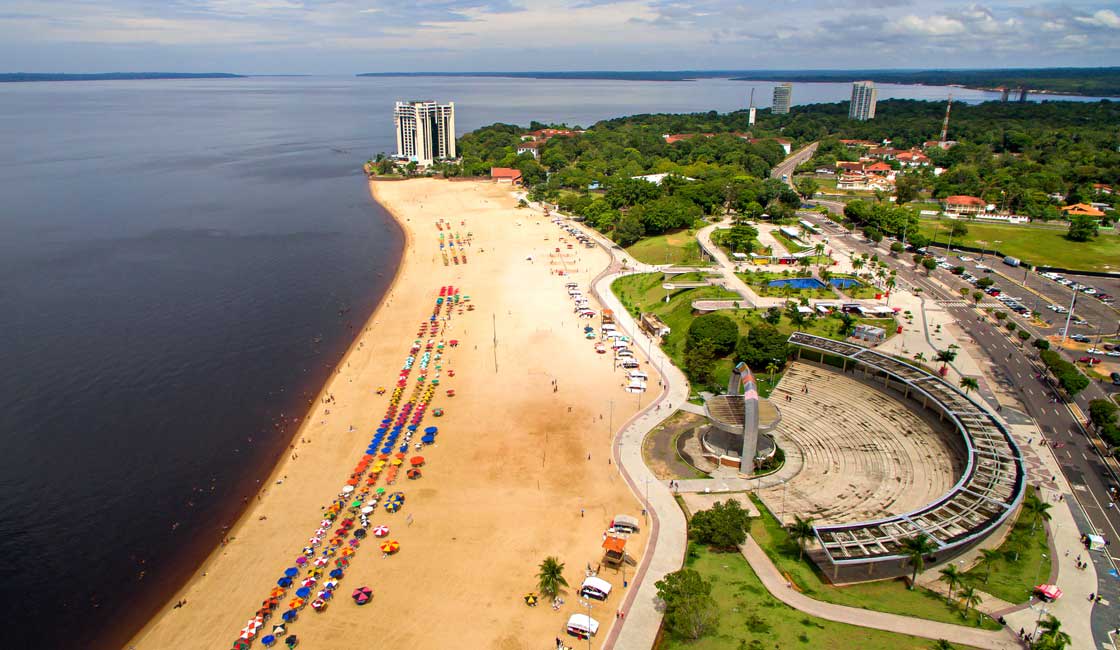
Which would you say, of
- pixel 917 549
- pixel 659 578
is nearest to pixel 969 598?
pixel 917 549

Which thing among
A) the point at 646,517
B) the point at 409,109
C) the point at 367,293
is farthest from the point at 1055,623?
the point at 409,109

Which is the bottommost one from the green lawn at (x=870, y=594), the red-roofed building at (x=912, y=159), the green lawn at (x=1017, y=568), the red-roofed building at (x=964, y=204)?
the green lawn at (x=870, y=594)

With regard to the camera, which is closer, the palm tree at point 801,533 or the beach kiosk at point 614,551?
the palm tree at point 801,533

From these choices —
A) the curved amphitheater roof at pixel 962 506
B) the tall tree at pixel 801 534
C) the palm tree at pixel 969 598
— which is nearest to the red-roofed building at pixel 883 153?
the curved amphitheater roof at pixel 962 506

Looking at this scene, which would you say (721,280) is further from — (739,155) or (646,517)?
(739,155)

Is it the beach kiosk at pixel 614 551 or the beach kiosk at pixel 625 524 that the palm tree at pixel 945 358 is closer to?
the beach kiosk at pixel 625 524

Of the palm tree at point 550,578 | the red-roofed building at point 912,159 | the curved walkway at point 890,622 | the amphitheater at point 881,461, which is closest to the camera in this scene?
the curved walkway at point 890,622

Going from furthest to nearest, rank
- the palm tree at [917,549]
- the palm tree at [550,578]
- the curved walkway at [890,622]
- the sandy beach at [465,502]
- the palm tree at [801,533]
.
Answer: the palm tree at [801,533] < the palm tree at [550,578] < the sandy beach at [465,502] < the palm tree at [917,549] < the curved walkway at [890,622]

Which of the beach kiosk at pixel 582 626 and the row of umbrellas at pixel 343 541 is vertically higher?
the beach kiosk at pixel 582 626

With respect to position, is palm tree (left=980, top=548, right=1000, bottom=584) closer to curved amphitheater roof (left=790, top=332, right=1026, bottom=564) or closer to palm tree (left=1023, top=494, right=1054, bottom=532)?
curved amphitheater roof (left=790, top=332, right=1026, bottom=564)
